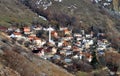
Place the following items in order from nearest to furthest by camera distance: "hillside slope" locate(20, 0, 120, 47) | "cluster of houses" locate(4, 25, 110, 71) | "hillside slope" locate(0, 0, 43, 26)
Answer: "cluster of houses" locate(4, 25, 110, 71) → "hillside slope" locate(0, 0, 43, 26) → "hillside slope" locate(20, 0, 120, 47)

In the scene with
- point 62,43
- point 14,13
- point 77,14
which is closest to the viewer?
point 62,43

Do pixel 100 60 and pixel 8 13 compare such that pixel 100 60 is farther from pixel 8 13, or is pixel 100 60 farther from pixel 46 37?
pixel 8 13

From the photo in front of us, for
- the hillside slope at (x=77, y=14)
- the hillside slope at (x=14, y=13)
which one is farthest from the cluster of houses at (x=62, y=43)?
the hillside slope at (x=77, y=14)

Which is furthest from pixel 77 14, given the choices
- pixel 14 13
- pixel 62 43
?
pixel 62 43

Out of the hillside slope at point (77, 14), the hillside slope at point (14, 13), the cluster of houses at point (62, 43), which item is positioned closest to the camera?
the cluster of houses at point (62, 43)

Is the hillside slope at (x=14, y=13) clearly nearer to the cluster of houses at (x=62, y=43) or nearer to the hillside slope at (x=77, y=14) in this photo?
the cluster of houses at (x=62, y=43)

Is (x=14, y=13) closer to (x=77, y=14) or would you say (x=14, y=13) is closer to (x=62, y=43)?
(x=77, y=14)

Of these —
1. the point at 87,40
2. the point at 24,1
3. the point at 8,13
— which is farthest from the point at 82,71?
the point at 24,1

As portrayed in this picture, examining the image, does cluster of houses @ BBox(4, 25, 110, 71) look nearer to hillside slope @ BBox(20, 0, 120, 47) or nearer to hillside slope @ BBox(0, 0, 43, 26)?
hillside slope @ BBox(0, 0, 43, 26)

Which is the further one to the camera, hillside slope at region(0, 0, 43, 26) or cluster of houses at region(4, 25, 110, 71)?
hillside slope at region(0, 0, 43, 26)

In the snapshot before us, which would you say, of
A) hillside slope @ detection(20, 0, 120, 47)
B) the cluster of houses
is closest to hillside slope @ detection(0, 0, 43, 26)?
the cluster of houses
